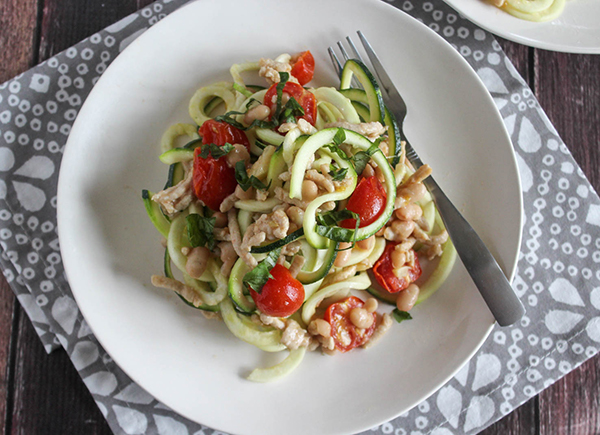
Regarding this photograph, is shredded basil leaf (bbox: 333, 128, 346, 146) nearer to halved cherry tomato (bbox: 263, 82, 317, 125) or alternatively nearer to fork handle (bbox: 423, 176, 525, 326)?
halved cherry tomato (bbox: 263, 82, 317, 125)

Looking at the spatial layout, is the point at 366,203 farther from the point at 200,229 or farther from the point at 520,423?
the point at 520,423

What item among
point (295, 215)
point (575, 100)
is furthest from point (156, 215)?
point (575, 100)

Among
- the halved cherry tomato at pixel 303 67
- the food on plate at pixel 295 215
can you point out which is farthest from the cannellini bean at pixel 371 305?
the halved cherry tomato at pixel 303 67

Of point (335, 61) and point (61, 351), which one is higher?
point (335, 61)

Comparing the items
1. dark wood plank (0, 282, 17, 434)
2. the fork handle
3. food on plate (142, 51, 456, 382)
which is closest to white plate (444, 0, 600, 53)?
food on plate (142, 51, 456, 382)

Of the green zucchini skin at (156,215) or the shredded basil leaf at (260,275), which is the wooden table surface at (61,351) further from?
the shredded basil leaf at (260,275)

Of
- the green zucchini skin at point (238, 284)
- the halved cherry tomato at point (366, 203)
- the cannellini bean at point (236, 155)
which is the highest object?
the cannellini bean at point (236, 155)
